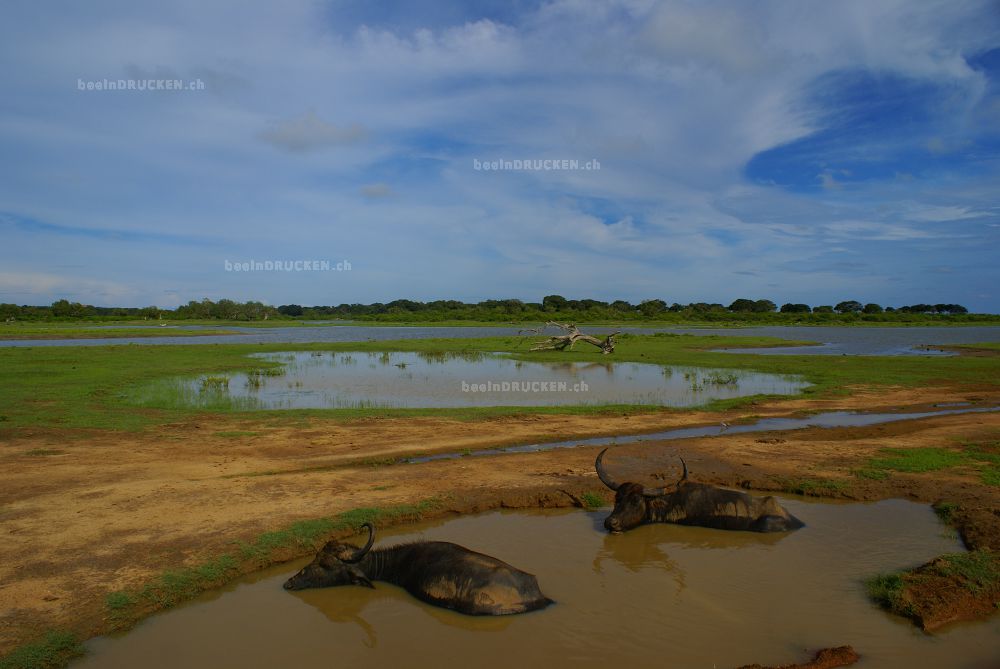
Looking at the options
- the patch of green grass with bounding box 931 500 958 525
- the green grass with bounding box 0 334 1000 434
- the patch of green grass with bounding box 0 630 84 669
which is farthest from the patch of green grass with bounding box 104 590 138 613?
the patch of green grass with bounding box 931 500 958 525

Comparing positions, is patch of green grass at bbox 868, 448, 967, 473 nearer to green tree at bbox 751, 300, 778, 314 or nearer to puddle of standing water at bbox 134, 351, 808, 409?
puddle of standing water at bbox 134, 351, 808, 409

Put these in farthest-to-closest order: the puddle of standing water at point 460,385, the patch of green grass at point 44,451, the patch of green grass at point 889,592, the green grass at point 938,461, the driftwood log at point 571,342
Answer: the driftwood log at point 571,342 < the puddle of standing water at point 460,385 < the patch of green grass at point 44,451 < the green grass at point 938,461 < the patch of green grass at point 889,592

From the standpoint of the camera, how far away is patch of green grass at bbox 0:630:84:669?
502 centimetres

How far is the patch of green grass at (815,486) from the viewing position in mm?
9820

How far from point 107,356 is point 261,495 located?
28.9 meters

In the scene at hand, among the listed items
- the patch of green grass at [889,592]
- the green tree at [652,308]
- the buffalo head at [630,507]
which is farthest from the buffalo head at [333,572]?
the green tree at [652,308]

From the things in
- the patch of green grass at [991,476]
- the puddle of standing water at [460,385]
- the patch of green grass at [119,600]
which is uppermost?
the puddle of standing water at [460,385]

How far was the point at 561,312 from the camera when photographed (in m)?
99.8

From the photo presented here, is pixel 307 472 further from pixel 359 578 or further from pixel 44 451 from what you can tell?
pixel 44 451

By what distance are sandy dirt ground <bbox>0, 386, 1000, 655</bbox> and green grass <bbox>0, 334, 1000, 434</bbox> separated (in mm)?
1281

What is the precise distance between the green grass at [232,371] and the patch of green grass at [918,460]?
5825 mm

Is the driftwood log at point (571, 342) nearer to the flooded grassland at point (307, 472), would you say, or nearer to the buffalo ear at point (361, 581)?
the flooded grassland at point (307, 472)

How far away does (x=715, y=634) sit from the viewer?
18.8ft

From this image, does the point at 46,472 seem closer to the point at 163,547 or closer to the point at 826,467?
the point at 163,547
